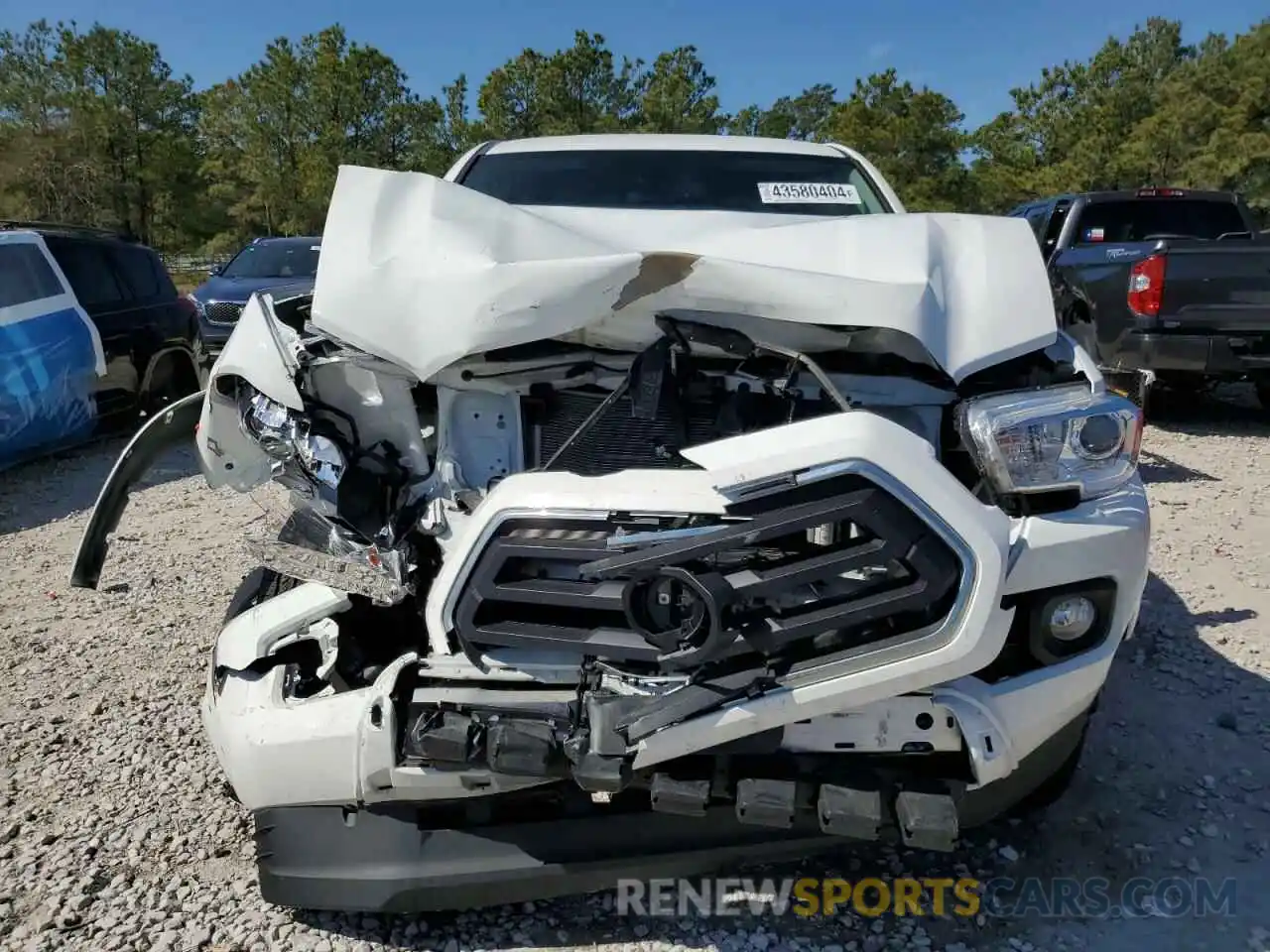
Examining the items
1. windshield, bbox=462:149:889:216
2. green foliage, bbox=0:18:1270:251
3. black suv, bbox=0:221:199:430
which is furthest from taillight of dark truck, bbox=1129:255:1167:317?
green foliage, bbox=0:18:1270:251

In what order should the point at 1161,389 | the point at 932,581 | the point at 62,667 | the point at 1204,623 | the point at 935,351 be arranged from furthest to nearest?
the point at 1161,389 → the point at 1204,623 → the point at 62,667 → the point at 935,351 → the point at 932,581

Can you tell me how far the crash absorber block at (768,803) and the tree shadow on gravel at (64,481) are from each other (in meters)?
4.76

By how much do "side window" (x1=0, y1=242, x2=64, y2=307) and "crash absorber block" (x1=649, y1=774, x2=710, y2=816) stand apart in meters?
6.30

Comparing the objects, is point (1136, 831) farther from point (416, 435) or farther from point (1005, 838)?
point (416, 435)

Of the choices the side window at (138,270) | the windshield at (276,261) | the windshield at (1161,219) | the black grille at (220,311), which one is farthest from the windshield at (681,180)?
the windshield at (276,261)

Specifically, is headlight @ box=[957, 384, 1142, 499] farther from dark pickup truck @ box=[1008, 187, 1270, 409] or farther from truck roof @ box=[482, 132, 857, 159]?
dark pickup truck @ box=[1008, 187, 1270, 409]

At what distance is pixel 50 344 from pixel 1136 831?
274 inches

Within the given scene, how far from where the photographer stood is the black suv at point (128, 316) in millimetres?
6984

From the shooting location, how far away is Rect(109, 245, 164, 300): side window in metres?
7.62

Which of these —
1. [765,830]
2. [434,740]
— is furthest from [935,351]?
[434,740]

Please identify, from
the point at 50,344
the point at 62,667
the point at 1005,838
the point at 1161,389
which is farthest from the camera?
the point at 1161,389

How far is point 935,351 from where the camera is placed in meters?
2.03

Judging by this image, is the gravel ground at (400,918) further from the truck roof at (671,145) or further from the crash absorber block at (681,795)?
the truck roof at (671,145)

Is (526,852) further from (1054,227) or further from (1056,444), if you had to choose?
(1054,227)
